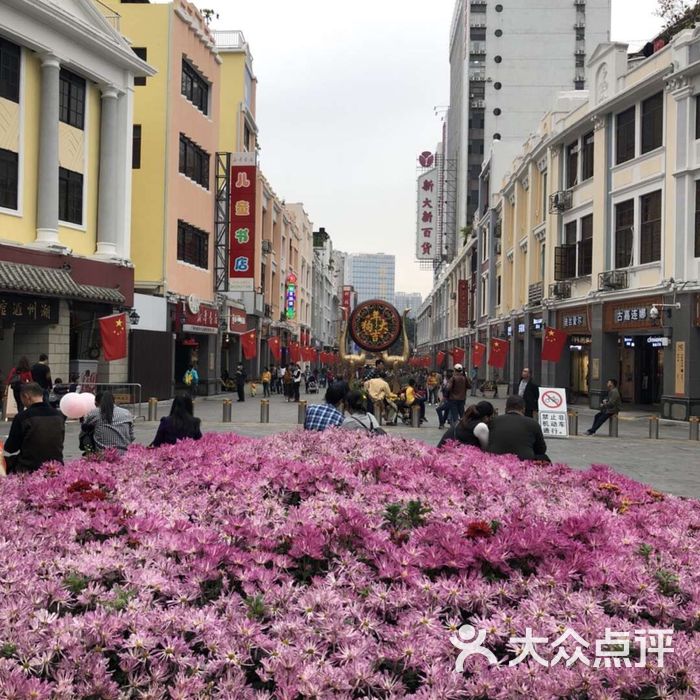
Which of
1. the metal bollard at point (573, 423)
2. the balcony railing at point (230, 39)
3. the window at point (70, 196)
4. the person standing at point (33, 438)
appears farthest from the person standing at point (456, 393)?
the balcony railing at point (230, 39)

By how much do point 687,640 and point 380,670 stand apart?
3.97ft

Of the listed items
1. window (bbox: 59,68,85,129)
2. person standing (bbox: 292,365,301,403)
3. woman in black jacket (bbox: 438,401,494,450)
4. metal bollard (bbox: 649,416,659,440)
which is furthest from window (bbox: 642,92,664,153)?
woman in black jacket (bbox: 438,401,494,450)

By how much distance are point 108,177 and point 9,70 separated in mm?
4851

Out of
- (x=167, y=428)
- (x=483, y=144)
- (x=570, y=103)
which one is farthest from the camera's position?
(x=483, y=144)

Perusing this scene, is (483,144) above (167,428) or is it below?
above

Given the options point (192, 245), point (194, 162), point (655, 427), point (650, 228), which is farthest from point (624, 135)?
point (192, 245)

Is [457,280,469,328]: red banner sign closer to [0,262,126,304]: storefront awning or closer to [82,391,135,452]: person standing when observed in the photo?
[0,262,126,304]: storefront awning

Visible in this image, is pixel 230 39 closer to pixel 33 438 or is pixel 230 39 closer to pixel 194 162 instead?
pixel 194 162

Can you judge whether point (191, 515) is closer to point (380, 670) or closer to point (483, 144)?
point (380, 670)

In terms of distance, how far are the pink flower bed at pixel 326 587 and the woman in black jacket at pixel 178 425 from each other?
318cm

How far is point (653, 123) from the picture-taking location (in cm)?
2611

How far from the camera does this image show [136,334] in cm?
2638

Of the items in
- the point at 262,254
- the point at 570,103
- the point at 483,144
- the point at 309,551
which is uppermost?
the point at 483,144

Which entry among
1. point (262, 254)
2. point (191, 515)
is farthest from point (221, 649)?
point (262, 254)
